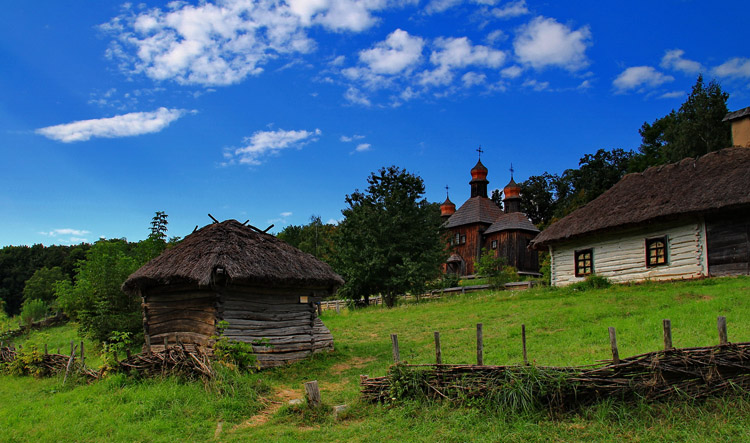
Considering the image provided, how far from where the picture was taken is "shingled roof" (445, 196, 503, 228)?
4494 centimetres

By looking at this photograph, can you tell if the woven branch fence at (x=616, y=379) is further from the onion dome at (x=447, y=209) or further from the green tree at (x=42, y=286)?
the green tree at (x=42, y=286)

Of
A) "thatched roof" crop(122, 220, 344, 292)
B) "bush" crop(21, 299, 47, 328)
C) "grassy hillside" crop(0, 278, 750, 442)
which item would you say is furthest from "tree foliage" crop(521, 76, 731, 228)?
"bush" crop(21, 299, 47, 328)

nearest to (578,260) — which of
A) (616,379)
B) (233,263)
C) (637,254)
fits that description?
(637,254)

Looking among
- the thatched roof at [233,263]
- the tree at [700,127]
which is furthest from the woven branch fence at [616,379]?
the tree at [700,127]

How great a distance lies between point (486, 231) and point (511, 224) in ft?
8.42

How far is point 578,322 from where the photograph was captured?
14789 mm

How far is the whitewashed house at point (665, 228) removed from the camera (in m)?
18.1

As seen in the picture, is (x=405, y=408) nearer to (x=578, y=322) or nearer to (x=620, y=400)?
(x=620, y=400)

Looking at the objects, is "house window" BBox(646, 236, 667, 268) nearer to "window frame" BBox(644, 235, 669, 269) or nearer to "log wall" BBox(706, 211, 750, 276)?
"window frame" BBox(644, 235, 669, 269)

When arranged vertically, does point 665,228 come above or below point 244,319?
→ above

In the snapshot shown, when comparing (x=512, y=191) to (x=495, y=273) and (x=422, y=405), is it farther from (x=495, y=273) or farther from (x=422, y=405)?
(x=422, y=405)

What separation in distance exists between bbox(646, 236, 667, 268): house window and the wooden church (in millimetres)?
18750

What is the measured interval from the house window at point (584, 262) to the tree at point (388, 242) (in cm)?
815

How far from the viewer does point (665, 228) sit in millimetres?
20031
